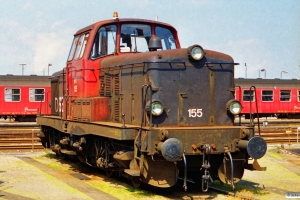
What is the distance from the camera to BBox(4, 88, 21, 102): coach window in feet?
99.1

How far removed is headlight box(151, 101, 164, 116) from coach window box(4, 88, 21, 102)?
75.4 ft

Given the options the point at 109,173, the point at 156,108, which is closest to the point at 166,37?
the point at 156,108

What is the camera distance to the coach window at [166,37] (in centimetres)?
1125

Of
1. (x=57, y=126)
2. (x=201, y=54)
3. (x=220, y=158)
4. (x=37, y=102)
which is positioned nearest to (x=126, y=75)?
(x=201, y=54)

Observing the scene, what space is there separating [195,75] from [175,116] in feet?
2.90

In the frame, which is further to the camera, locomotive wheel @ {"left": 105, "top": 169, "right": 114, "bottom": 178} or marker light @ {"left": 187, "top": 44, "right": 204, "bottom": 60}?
locomotive wheel @ {"left": 105, "top": 169, "right": 114, "bottom": 178}

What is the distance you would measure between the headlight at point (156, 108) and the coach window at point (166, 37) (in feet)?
9.04

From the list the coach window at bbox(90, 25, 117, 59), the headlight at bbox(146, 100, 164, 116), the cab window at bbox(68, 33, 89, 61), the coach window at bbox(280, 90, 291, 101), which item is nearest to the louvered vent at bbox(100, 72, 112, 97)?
the coach window at bbox(90, 25, 117, 59)

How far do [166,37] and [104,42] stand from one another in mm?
1475

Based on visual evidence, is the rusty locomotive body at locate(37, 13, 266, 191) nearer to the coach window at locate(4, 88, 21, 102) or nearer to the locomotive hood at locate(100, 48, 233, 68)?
the locomotive hood at locate(100, 48, 233, 68)

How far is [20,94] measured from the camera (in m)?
30.2

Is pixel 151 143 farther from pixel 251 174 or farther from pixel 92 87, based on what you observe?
pixel 251 174

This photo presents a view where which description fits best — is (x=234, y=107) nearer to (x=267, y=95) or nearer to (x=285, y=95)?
(x=267, y=95)

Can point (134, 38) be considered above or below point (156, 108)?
above
